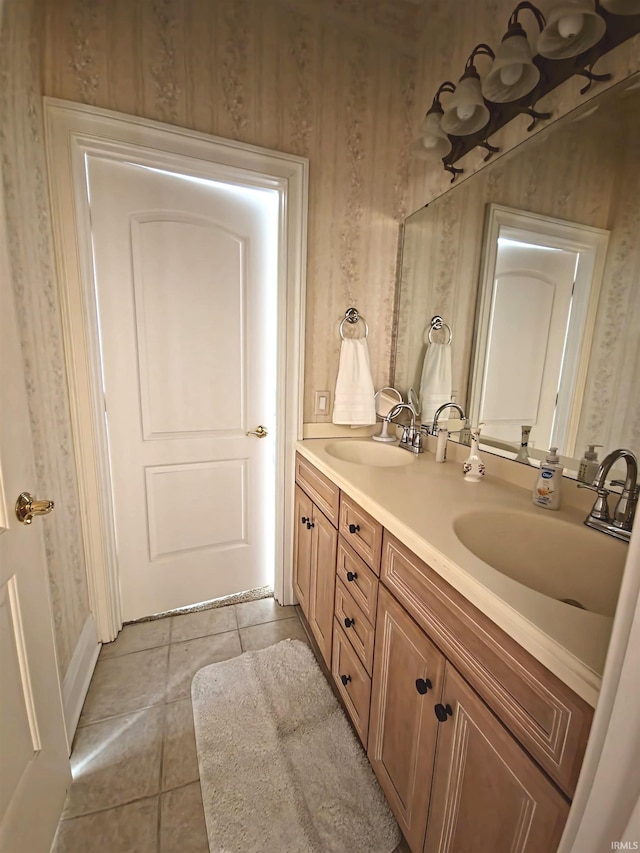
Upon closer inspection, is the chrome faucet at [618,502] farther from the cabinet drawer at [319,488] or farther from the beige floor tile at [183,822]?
the beige floor tile at [183,822]

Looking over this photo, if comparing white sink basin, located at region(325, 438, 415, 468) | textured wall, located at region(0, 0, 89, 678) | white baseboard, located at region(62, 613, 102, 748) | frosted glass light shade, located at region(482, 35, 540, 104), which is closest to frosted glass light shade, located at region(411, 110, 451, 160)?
frosted glass light shade, located at region(482, 35, 540, 104)

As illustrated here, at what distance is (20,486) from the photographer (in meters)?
0.84

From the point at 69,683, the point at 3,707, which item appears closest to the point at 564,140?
the point at 3,707

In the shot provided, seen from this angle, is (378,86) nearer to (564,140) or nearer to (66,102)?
(564,140)

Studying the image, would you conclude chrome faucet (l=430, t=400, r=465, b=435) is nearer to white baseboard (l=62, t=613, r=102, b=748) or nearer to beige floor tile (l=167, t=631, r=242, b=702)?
beige floor tile (l=167, t=631, r=242, b=702)

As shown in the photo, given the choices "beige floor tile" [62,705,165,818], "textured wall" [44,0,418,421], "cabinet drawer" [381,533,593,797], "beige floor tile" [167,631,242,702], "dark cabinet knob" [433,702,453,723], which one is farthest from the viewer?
"beige floor tile" [167,631,242,702]

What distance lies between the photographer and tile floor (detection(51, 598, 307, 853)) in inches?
39.8

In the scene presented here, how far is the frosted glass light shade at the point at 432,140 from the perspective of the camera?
1.41 meters

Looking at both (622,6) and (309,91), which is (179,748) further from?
(309,91)

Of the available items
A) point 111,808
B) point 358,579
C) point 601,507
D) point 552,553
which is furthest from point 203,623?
point 601,507

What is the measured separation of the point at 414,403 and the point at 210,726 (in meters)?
1.55

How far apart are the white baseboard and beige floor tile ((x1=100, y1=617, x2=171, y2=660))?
6cm

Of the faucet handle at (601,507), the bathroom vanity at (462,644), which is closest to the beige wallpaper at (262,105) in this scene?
the bathroom vanity at (462,644)

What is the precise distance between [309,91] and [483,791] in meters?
2.35
